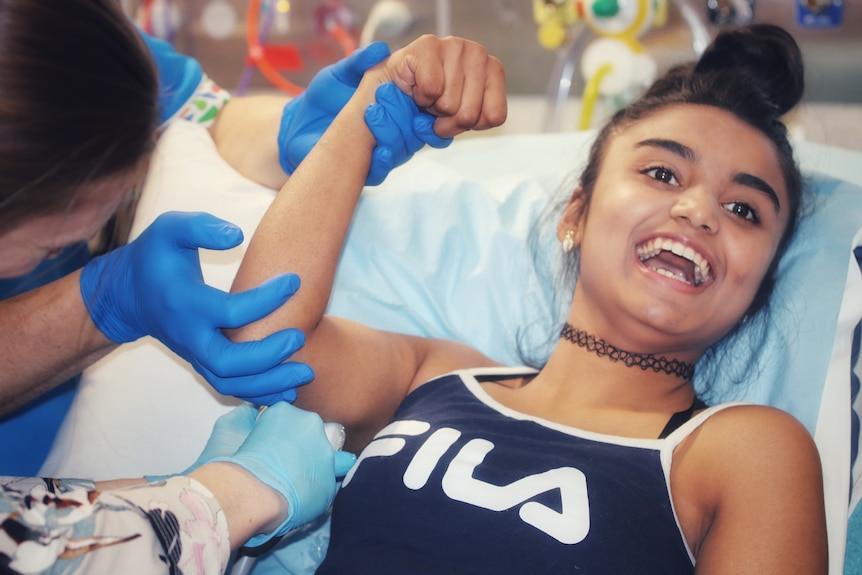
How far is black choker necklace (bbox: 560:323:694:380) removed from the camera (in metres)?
1.35

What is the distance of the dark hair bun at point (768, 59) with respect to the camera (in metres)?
1.48

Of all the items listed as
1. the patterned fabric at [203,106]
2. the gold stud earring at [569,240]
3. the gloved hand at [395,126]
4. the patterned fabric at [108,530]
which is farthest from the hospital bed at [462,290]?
the patterned fabric at [108,530]

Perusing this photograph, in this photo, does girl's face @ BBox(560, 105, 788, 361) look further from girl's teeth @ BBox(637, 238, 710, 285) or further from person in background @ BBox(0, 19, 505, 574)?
person in background @ BBox(0, 19, 505, 574)

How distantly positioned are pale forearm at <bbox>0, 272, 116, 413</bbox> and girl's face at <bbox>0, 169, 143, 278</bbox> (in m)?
0.25

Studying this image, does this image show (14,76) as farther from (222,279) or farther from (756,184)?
(756,184)

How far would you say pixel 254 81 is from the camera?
3324mm

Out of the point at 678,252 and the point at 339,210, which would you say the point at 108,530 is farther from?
the point at 678,252

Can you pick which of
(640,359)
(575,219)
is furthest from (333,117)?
(640,359)

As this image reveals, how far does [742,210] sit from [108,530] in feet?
3.49

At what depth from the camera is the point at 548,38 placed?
96.3 inches

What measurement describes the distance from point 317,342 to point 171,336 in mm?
217

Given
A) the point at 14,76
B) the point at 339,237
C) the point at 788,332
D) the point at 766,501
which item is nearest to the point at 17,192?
the point at 14,76

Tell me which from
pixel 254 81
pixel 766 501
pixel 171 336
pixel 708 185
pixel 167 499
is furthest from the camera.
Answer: pixel 254 81

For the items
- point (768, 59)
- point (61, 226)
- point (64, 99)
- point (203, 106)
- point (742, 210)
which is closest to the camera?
point (64, 99)
